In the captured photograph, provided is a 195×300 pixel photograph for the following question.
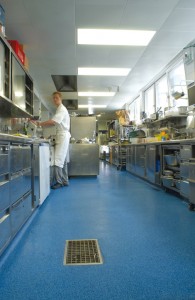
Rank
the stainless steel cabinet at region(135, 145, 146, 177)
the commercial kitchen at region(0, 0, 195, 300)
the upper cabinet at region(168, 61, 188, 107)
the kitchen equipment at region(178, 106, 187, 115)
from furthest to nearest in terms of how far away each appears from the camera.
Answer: the upper cabinet at region(168, 61, 188, 107), the stainless steel cabinet at region(135, 145, 146, 177), the kitchen equipment at region(178, 106, 187, 115), the commercial kitchen at region(0, 0, 195, 300)

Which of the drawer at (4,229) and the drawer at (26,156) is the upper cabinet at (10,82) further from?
the drawer at (4,229)

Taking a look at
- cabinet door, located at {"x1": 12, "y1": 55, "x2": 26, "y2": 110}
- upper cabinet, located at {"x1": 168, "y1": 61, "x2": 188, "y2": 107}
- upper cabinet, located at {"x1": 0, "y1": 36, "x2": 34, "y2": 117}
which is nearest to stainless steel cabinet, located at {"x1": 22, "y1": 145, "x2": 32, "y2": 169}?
upper cabinet, located at {"x1": 0, "y1": 36, "x2": 34, "y2": 117}

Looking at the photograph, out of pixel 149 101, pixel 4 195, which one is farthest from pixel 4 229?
pixel 149 101

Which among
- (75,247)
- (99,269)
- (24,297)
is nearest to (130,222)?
(75,247)

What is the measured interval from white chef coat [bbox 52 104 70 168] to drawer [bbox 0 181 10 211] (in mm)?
2440

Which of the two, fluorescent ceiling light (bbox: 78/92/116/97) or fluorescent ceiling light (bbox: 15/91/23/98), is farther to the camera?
fluorescent ceiling light (bbox: 78/92/116/97)

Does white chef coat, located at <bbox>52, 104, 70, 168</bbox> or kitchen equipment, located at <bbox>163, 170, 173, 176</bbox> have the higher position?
white chef coat, located at <bbox>52, 104, 70, 168</bbox>

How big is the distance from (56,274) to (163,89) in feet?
19.6

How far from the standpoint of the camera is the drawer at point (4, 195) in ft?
4.49

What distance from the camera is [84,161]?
18.2 feet

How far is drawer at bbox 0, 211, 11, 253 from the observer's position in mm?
1363

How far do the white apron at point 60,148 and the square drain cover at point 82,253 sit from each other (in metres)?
2.36

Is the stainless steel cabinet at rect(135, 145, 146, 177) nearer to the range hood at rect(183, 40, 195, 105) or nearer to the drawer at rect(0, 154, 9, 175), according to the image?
the range hood at rect(183, 40, 195, 105)

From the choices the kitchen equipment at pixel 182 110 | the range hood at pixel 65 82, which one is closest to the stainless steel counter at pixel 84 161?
the range hood at pixel 65 82
